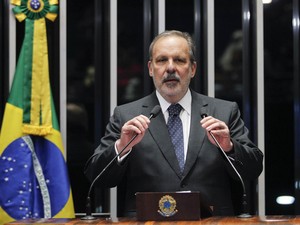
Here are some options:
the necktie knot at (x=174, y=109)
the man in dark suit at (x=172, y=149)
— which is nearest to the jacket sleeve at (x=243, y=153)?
the man in dark suit at (x=172, y=149)

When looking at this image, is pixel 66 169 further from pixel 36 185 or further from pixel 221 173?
pixel 221 173

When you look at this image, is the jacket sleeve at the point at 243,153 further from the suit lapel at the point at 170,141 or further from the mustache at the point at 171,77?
the mustache at the point at 171,77

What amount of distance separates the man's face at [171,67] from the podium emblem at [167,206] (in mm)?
910

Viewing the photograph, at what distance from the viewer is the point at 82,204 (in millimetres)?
4367

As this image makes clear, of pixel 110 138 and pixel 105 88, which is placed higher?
pixel 105 88

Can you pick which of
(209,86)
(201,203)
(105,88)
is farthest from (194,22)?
(201,203)

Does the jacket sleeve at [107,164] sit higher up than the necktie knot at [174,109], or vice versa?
the necktie knot at [174,109]

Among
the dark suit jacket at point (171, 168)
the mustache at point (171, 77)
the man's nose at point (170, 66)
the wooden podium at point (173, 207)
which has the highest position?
the man's nose at point (170, 66)

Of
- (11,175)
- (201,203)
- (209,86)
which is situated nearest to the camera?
(201,203)

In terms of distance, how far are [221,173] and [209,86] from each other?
1.30 meters

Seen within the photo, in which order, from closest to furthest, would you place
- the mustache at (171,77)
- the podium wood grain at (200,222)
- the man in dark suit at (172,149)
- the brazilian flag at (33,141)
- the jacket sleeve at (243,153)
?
the podium wood grain at (200,222) < the jacket sleeve at (243,153) < the man in dark suit at (172,149) < the mustache at (171,77) < the brazilian flag at (33,141)

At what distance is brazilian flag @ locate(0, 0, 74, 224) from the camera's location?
12.9 ft

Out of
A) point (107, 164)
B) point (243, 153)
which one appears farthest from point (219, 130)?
point (107, 164)

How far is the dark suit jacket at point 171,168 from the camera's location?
296 cm
